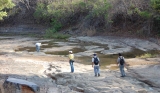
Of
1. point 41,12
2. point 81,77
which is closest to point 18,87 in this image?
point 81,77

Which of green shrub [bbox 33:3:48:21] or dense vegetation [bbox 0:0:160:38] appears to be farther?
green shrub [bbox 33:3:48:21]

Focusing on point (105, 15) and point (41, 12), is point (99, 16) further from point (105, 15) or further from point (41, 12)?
point (41, 12)

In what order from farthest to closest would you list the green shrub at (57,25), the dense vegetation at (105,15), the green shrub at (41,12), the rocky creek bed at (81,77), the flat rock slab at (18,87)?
1. the green shrub at (41,12)
2. the green shrub at (57,25)
3. the dense vegetation at (105,15)
4. the rocky creek bed at (81,77)
5. the flat rock slab at (18,87)

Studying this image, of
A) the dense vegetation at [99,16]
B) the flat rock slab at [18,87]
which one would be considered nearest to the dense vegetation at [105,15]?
the dense vegetation at [99,16]

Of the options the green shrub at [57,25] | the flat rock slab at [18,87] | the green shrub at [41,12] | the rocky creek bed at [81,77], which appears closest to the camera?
the flat rock slab at [18,87]

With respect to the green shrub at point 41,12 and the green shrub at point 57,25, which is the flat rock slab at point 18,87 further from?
the green shrub at point 41,12

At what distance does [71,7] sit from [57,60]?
2323 centimetres

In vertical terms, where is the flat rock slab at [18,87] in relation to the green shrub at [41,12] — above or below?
below

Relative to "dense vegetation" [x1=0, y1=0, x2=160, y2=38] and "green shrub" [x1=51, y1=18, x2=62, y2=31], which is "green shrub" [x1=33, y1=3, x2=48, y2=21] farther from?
"green shrub" [x1=51, y1=18, x2=62, y2=31]

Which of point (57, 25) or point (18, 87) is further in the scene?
point (57, 25)

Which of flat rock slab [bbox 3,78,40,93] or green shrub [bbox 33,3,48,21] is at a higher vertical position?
green shrub [bbox 33,3,48,21]

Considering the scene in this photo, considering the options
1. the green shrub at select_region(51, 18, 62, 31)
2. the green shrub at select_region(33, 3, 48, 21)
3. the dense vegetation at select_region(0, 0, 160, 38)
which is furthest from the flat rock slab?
the green shrub at select_region(33, 3, 48, 21)

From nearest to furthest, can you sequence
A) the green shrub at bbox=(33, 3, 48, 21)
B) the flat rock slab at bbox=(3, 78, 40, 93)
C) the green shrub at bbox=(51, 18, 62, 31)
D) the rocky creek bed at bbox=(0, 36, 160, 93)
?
the flat rock slab at bbox=(3, 78, 40, 93) → the rocky creek bed at bbox=(0, 36, 160, 93) → the green shrub at bbox=(51, 18, 62, 31) → the green shrub at bbox=(33, 3, 48, 21)

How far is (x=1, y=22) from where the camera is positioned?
5469 centimetres
